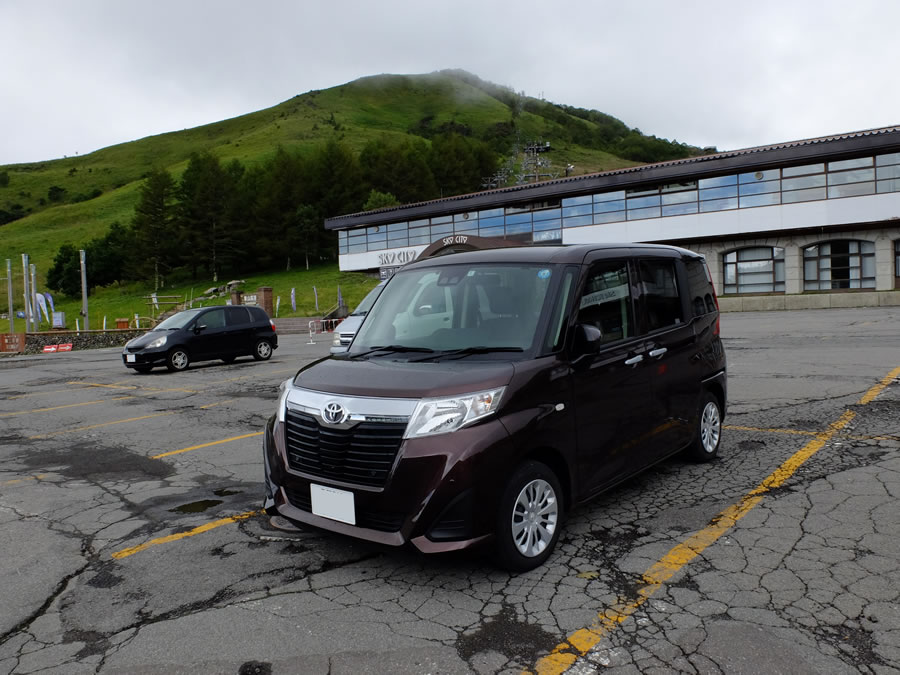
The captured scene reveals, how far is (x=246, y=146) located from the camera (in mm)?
140125

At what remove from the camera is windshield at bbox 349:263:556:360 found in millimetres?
3926

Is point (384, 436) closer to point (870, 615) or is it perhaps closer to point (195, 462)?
point (870, 615)

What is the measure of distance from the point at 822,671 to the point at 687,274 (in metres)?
3.55

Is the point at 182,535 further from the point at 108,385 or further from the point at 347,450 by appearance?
the point at 108,385

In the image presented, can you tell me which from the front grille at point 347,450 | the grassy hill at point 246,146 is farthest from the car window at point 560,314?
the grassy hill at point 246,146

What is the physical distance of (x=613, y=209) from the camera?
1631 inches

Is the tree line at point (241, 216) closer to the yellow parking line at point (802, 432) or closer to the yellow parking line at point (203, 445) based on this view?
the yellow parking line at point (203, 445)

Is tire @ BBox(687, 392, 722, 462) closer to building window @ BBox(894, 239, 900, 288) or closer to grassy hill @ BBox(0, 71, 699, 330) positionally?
building window @ BBox(894, 239, 900, 288)

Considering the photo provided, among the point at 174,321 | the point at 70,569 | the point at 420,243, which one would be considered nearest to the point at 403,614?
the point at 70,569

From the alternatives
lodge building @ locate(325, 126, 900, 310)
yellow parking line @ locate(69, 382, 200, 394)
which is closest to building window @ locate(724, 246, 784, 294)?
lodge building @ locate(325, 126, 900, 310)

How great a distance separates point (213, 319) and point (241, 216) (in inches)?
2583

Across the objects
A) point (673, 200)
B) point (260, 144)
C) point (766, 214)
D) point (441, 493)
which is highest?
point (260, 144)

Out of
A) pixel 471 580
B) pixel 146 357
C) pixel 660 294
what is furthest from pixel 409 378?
pixel 146 357

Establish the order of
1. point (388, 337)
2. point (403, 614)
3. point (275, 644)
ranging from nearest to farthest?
point (275, 644), point (403, 614), point (388, 337)
